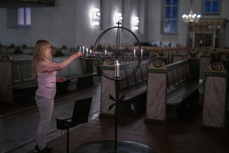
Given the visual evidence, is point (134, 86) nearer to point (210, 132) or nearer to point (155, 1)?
point (210, 132)

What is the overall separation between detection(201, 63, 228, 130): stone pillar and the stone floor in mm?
169

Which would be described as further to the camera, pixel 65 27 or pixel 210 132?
pixel 65 27

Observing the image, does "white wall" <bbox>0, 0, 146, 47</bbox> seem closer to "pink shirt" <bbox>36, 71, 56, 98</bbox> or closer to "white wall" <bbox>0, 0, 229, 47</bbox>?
"white wall" <bbox>0, 0, 229, 47</bbox>

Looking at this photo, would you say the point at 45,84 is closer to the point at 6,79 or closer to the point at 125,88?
the point at 125,88

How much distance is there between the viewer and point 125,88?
18.8 feet

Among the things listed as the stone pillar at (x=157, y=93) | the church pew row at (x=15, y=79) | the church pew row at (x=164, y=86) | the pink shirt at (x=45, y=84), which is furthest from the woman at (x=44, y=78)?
the church pew row at (x=15, y=79)

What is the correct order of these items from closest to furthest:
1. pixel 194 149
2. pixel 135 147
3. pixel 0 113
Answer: pixel 135 147 → pixel 194 149 → pixel 0 113

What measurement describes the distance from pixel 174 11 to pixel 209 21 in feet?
11.3

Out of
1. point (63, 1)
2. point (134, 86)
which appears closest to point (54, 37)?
point (63, 1)

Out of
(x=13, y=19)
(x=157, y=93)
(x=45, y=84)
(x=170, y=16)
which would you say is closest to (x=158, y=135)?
(x=157, y=93)

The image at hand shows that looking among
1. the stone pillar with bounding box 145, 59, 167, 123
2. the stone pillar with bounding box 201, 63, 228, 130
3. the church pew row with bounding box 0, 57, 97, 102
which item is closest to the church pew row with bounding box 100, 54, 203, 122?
the stone pillar with bounding box 145, 59, 167, 123

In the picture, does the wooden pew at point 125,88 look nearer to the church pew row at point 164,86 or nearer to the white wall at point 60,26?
the church pew row at point 164,86

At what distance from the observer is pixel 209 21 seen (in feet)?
62.7

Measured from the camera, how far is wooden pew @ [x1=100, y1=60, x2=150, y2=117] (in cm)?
499
